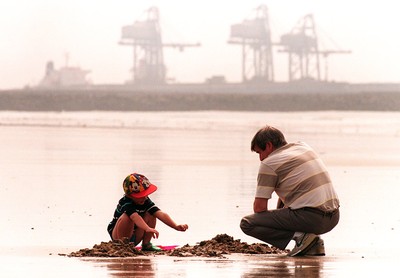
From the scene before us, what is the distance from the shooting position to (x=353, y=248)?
7.50 m

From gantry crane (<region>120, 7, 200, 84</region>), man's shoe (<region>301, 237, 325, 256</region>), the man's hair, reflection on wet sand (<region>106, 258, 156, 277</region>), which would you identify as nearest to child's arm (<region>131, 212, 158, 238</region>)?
reflection on wet sand (<region>106, 258, 156, 277</region>)

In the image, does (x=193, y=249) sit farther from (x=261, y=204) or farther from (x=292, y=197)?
(x=292, y=197)

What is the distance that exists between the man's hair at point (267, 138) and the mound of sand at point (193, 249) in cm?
67

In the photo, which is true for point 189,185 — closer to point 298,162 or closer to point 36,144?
point 298,162

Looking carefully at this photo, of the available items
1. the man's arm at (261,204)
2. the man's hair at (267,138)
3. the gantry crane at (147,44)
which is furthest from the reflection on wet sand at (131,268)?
the gantry crane at (147,44)

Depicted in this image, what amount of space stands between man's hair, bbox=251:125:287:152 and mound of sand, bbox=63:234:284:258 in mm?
668

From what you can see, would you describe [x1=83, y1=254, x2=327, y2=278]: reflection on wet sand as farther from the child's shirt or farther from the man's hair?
the man's hair

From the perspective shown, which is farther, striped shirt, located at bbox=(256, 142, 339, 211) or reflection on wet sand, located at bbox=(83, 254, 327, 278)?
striped shirt, located at bbox=(256, 142, 339, 211)

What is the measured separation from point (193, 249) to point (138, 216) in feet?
1.39

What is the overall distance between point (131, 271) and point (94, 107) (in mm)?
130010

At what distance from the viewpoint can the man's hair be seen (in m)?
7.01

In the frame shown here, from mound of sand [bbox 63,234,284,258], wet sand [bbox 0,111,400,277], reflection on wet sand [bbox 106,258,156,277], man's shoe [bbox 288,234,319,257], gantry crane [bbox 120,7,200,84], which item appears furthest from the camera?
gantry crane [bbox 120,7,200,84]

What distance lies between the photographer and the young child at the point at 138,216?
707 cm

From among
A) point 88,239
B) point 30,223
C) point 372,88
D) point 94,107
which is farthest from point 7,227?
point 372,88
